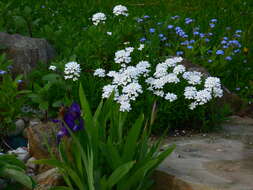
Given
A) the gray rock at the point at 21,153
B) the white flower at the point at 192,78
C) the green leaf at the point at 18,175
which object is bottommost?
the gray rock at the point at 21,153

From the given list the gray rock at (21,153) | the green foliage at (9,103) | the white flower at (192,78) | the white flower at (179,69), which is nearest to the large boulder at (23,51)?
the green foliage at (9,103)

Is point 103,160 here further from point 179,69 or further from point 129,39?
point 129,39

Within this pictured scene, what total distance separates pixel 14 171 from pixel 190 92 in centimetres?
181

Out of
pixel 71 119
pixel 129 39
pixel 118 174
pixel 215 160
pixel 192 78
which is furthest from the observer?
pixel 129 39

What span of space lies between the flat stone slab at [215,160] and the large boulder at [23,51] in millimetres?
2515

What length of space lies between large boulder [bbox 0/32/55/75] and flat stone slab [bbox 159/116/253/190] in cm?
251

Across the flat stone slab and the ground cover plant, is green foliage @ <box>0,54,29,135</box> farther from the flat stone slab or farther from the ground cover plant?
the flat stone slab

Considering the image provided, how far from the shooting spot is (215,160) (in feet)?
12.8

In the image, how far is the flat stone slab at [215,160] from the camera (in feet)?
11.3

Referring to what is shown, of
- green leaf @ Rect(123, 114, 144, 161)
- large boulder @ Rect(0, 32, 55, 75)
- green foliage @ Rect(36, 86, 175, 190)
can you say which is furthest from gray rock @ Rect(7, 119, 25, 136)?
green leaf @ Rect(123, 114, 144, 161)

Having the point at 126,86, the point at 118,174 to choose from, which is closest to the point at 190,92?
the point at 126,86

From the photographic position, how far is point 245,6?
32.0ft

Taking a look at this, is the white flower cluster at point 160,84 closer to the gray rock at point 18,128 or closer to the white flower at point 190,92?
the white flower at point 190,92

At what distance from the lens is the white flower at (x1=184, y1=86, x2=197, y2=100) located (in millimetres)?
4480
